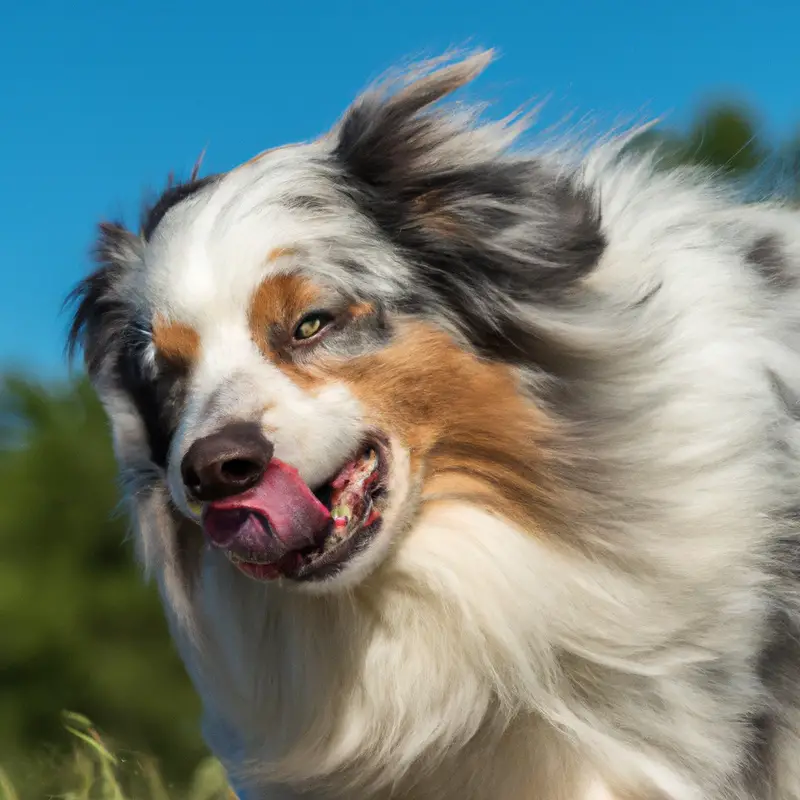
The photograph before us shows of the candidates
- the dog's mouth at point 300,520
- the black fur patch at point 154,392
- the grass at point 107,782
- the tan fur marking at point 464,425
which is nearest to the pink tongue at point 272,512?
the dog's mouth at point 300,520

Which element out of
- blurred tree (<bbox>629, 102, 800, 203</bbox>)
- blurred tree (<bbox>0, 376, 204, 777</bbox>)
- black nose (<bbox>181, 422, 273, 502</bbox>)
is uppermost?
black nose (<bbox>181, 422, 273, 502</bbox>)

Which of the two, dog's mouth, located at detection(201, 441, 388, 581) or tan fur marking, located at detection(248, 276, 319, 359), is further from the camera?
tan fur marking, located at detection(248, 276, 319, 359)

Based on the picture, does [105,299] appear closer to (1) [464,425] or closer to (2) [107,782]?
(1) [464,425]

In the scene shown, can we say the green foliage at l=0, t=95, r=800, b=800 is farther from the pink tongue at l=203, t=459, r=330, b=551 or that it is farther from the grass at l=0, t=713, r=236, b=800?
the pink tongue at l=203, t=459, r=330, b=551

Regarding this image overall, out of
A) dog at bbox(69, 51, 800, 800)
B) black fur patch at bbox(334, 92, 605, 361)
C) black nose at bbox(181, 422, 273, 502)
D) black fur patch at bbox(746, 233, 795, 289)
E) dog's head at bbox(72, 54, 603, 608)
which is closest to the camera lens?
black nose at bbox(181, 422, 273, 502)

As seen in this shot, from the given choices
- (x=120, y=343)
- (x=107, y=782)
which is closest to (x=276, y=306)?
(x=120, y=343)

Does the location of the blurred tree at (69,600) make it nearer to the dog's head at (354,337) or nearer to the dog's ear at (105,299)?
the dog's ear at (105,299)

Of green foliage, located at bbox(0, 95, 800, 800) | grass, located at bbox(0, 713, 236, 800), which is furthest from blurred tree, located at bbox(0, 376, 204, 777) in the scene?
grass, located at bbox(0, 713, 236, 800)

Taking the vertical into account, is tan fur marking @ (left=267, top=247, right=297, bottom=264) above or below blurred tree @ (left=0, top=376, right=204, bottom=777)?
above

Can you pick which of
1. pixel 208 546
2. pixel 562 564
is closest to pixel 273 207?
pixel 208 546

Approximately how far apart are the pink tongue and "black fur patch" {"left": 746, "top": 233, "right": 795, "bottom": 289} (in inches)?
60.7

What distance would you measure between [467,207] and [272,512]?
3.40 feet

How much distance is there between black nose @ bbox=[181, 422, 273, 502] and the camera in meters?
2.84

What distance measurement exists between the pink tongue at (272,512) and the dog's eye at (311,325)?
38 centimetres
